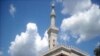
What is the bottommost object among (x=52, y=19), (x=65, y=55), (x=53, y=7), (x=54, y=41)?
(x=65, y=55)

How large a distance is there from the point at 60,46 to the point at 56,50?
1.05 m

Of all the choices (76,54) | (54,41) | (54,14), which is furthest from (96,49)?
(54,14)

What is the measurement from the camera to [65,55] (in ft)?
120

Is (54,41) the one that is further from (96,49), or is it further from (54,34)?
(96,49)

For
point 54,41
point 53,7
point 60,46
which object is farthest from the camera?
point 53,7

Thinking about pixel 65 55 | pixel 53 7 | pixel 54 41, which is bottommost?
pixel 65 55

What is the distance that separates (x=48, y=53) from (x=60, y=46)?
2.38 m

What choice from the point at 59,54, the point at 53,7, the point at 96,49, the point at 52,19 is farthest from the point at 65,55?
the point at 53,7

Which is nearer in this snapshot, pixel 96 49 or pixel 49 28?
pixel 96 49

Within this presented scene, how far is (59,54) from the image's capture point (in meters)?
36.4

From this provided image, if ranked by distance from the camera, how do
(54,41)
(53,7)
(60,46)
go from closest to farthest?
(60,46) < (54,41) < (53,7)

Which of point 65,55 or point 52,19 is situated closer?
point 65,55

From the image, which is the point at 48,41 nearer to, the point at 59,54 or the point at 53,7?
the point at 53,7

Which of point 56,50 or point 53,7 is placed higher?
point 53,7
